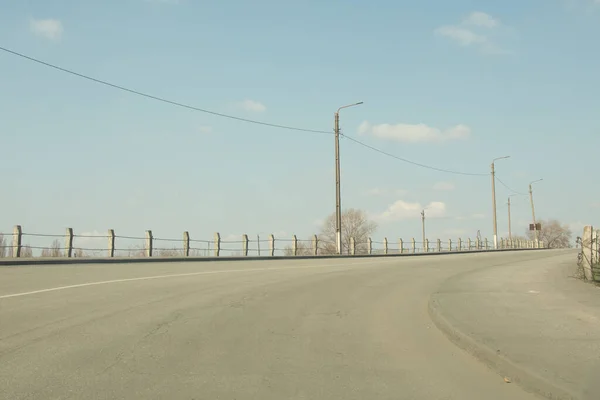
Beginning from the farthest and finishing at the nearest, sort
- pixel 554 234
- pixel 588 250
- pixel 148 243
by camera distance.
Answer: pixel 554 234, pixel 148 243, pixel 588 250

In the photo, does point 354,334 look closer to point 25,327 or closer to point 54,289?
point 25,327

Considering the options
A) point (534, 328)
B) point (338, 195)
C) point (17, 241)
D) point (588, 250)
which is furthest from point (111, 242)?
point (534, 328)

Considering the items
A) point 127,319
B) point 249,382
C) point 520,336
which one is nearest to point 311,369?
point 249,382

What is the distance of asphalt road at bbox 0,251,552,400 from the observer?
5.55 m

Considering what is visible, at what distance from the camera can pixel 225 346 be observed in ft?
24.0

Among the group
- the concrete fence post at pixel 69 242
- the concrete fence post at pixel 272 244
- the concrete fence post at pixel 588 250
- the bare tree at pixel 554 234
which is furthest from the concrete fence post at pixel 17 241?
the bare tree at pixel 554 234

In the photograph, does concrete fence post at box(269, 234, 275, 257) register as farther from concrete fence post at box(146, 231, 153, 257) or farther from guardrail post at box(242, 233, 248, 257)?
concrete fence post at box(146, 231, 153, 257)

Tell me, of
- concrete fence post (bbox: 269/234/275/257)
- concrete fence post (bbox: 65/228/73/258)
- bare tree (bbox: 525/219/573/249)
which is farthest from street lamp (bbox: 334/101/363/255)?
bare tree (bbox: 525/219/573/249)

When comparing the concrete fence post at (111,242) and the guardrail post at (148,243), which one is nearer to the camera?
the concrete fence post at (111,242)

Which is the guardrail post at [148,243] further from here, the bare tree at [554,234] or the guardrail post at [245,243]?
the bare tree at [554,234]

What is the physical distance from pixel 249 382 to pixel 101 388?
1435 mm

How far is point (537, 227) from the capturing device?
3706 inches

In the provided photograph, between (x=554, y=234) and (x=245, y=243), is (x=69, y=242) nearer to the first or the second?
(x=245, y=243)

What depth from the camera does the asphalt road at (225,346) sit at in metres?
5.55
